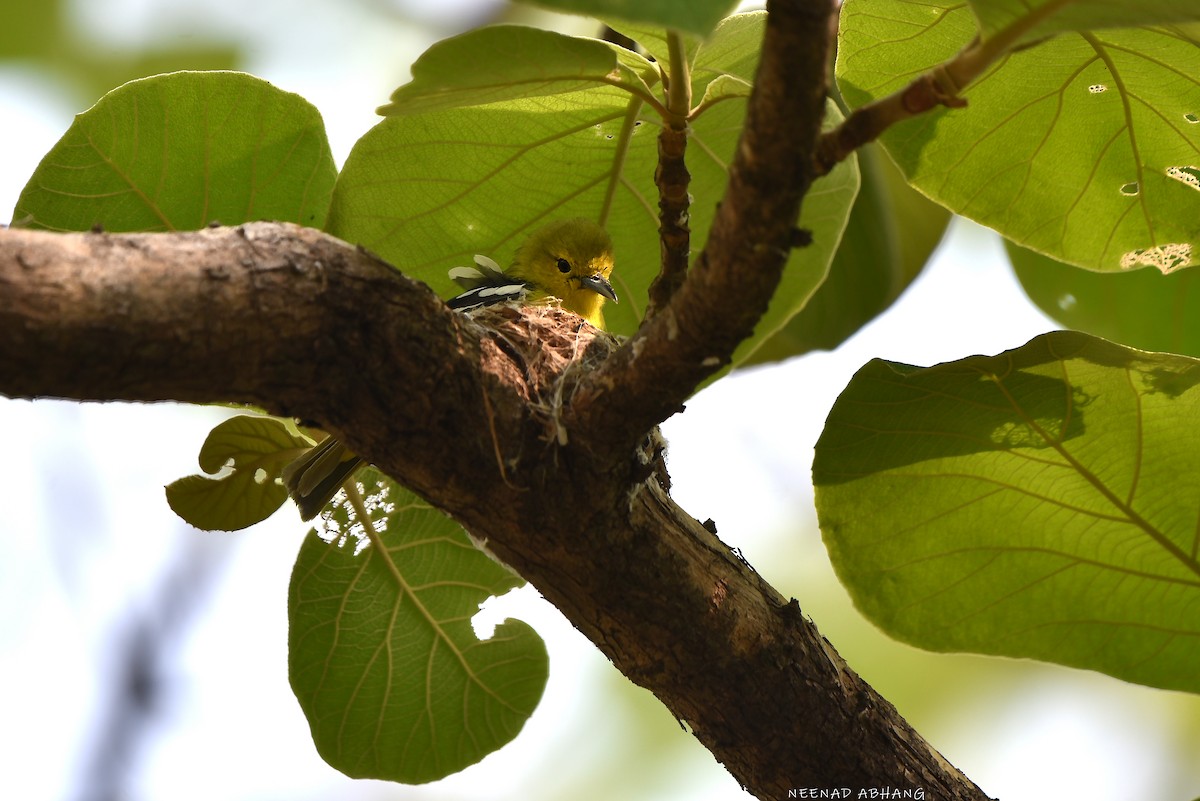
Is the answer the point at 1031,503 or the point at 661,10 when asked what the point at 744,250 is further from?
the point at 1031,503

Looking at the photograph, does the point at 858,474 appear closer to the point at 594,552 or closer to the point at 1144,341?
the point at 594,552

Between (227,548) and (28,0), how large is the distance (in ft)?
7.35

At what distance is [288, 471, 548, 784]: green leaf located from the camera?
2.39 m

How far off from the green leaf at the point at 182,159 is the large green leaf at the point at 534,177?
13cm

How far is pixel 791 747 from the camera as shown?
76.2 inches

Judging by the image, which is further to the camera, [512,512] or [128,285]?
[512,512]

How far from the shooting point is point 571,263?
324 centimetres

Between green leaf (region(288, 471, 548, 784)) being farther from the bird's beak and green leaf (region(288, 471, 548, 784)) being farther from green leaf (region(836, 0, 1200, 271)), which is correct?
green leaf (region(836, 0, 1200, 271))

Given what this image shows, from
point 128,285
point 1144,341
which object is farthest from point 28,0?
point 1144,341

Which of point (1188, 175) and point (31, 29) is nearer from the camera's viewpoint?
point (1188, 175)

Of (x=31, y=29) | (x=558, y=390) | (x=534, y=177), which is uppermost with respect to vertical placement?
(x=31, y=29)

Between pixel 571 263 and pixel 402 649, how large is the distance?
135 cm

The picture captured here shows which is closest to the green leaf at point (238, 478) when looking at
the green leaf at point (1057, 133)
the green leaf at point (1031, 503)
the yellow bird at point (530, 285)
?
the yellow bird at point (530, 285)

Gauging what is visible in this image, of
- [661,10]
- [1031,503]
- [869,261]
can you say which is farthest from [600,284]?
[661,10]
